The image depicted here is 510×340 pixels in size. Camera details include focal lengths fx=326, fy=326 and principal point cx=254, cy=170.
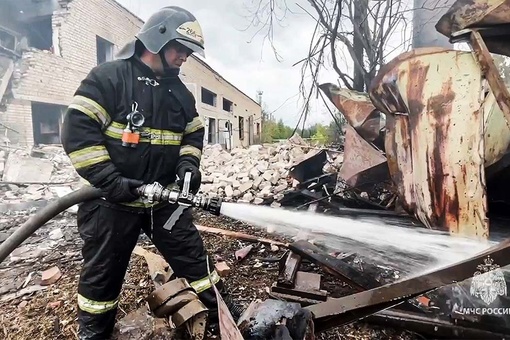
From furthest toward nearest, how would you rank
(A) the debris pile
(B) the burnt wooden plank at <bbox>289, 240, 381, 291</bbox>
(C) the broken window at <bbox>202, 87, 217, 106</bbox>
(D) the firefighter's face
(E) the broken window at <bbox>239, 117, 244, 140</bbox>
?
(E) the broken window at <bbox>239, 117, 244, 140</bbox> → (C) the broken window at <bbox>202, 87, 217, 106</bbox> → (A) the debris pile → (B) the burnt wooden plank at <bbox>289, 240, 381, 291</bbox> → (D) the firefighter's face

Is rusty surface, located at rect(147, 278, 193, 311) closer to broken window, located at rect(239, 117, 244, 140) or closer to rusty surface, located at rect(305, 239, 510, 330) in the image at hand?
rusty surface, located at rect(305, 239, 510, 330)

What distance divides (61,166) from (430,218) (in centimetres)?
774

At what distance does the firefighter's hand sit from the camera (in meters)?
1.64

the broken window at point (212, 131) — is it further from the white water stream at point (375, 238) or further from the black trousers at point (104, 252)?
the black trousers at point (104, 252)

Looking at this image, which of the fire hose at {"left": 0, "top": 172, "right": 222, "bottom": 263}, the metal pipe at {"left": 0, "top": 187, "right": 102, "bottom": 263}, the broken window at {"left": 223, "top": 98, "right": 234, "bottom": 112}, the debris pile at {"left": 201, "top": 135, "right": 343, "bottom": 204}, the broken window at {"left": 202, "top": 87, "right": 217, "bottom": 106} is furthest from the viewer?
the broken window at {"left": 223, "top": 98, "right": 234, "bottom": 112}

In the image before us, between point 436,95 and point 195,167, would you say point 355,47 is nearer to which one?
point 436,95

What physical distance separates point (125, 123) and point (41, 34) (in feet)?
30.6

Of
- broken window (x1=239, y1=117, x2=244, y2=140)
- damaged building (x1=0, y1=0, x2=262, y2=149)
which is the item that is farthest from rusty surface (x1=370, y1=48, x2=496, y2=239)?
broken window (x1=239, y1=117, x2=244, y2=140)

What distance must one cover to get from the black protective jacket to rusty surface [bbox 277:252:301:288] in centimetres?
99

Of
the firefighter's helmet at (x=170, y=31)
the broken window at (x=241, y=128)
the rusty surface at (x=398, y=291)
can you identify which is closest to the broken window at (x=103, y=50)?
the broken window at (x=241, y=128)

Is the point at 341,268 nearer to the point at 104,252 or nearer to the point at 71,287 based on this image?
the point at 104,252

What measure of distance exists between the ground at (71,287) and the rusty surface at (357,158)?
3.53 ft

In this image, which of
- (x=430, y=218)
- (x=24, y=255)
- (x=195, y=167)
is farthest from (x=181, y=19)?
(x=24, y=255)

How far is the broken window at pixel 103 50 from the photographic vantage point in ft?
28.4
